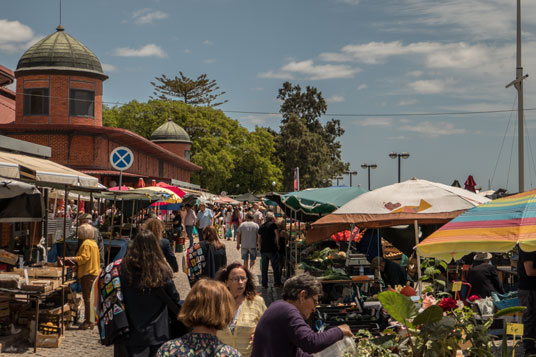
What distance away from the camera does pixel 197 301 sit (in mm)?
3668

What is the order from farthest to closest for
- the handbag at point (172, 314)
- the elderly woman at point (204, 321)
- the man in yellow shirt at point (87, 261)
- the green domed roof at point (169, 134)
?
the green domed roof at point (169, 134), the man in yellow shirt at point (87, 261), the handbag at point (172, 314), the elderly woman at point (204, 321)

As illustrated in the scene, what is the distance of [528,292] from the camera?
766 centimetres

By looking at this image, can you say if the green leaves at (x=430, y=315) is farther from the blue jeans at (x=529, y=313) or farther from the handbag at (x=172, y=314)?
the blue jeans at (x=529, y=313)

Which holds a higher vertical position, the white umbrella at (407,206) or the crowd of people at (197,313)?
the white umbrella at (407,206)

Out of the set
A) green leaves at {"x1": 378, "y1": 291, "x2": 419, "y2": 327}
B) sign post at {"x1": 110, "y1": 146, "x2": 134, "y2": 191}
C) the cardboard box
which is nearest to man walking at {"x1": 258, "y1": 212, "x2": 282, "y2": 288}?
sign post at {"x1": 110, "y1": 146, "x2": 134, "y2": 191}

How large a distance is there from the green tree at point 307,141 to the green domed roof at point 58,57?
3768cm

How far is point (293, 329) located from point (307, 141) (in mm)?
66755

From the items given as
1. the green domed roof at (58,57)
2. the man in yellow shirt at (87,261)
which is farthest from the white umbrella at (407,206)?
the green domed roof at (58,57)

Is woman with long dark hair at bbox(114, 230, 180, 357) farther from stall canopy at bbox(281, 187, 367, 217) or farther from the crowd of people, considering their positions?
stall canopy at bbox(281, 187, 367, 217)

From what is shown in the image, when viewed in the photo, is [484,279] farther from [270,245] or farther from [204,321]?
[204,321]

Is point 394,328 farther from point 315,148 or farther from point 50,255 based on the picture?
point 315,148

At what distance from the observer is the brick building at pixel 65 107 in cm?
3384

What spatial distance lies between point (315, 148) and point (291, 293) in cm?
6691

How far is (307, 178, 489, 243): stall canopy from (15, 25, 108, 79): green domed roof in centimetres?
2827
